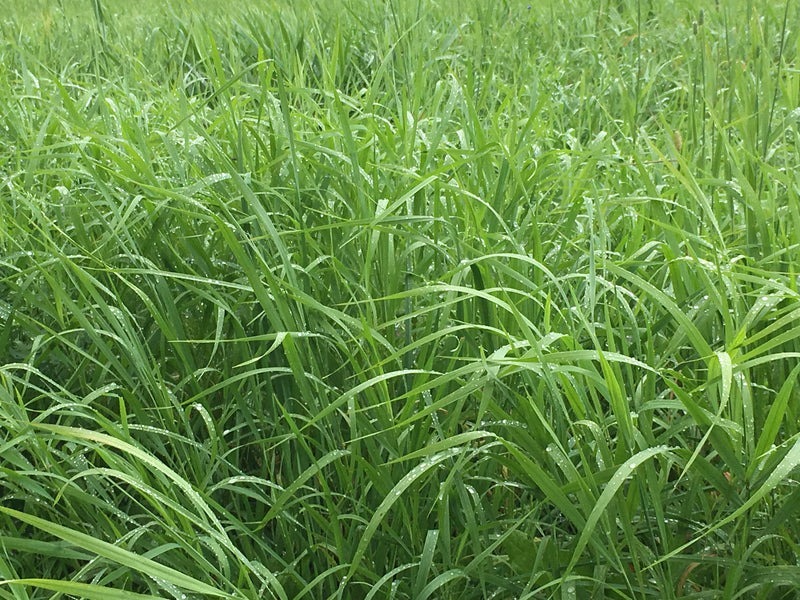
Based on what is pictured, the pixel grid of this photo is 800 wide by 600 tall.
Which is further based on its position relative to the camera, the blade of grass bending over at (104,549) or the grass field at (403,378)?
the grass field at (403,378)

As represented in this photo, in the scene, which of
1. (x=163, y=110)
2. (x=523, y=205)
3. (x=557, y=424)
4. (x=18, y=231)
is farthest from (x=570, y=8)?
(x=557, y=424)

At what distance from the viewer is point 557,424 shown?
1127 millimetres

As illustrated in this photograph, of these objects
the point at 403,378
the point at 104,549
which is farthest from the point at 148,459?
the point at 403,378

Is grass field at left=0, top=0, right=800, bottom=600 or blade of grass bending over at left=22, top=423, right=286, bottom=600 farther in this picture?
grass field at left=0, top=0, right=800, bottom=600

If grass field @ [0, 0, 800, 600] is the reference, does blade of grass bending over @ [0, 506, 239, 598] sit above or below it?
above

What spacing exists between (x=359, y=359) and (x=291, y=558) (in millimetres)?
294

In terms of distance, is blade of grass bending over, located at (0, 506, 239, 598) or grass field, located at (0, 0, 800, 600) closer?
blade of grass bending over, located at (0, 506, 239, 598)

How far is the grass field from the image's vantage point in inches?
40.4

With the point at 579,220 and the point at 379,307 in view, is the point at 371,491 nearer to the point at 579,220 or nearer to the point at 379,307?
the point at 379,307

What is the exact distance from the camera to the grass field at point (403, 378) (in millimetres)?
1027

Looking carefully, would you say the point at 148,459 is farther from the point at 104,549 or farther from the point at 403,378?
the point at 403,378

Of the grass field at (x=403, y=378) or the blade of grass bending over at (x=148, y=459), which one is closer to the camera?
the blade of grass bending over at (x=148, y=459)

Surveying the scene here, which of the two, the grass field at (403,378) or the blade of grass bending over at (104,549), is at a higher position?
the blade of grass bending over at (104,549)

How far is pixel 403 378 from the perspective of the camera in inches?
49.3
